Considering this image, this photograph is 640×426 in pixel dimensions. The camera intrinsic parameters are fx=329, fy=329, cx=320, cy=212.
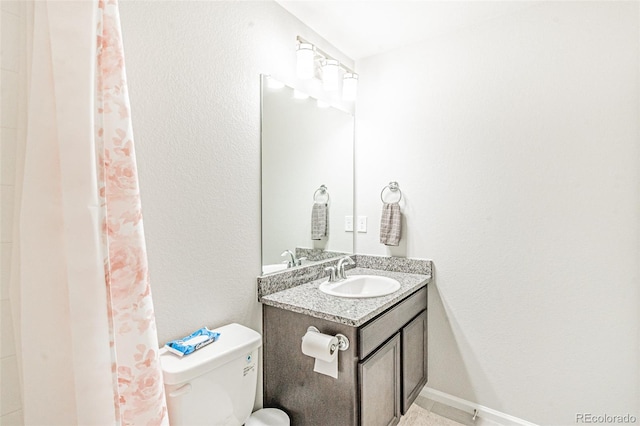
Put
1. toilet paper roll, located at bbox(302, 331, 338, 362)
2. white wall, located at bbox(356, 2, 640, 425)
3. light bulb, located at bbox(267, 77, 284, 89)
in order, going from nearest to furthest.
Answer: toilet paper roll, located at bbox(302, 331, 338, 362) < white wall, located at bbox(356, 2, 640, 425) < light bulb, located at bbox(267, 77, 284, 89)

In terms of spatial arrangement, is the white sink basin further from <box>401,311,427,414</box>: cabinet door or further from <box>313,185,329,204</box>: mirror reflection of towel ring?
<box>313,185,329,204</box>: mirror reflection of towel ring

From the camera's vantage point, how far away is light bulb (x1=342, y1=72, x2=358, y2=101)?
2.29 meters

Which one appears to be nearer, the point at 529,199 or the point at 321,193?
the point at 529,199

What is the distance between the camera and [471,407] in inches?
81.0

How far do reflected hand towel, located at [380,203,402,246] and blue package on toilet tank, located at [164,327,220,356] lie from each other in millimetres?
1312

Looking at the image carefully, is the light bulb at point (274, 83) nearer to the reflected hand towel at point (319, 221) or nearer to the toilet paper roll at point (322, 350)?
the reflected hand towel at point (319, 221)

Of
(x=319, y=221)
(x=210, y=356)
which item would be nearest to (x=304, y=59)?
(x=319, y=221)

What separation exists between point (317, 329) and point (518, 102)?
170 cm

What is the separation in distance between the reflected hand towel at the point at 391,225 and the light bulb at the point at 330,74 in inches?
34.7

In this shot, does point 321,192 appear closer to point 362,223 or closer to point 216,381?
point 362,223

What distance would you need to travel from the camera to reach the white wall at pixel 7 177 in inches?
35.0

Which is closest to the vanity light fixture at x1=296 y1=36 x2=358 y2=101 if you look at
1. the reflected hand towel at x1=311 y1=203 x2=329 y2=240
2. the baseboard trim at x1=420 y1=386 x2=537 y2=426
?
the reflected hand towel at x1=311 y1=203 x2=329 y2=240

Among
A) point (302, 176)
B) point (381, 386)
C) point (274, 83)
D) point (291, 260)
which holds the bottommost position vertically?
point (381, 386)

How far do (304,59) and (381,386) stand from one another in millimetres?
1792
